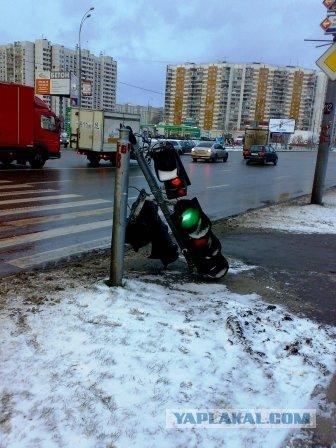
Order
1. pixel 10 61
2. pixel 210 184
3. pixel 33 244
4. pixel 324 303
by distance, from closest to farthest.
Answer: pixel 324 303 → pixel 33 244 → pixel 210 184 → pixel 10 61

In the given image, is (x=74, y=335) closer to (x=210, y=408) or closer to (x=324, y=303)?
(x=210, y=408)

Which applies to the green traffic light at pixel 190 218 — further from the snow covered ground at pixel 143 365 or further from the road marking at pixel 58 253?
the road marking at pixel 58 253

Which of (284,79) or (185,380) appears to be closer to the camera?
(185,380)

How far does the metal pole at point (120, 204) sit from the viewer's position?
4.23m

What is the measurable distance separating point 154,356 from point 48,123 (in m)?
18.3

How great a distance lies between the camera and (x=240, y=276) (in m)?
5.36

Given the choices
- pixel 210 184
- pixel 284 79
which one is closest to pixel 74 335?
pixel 210 184

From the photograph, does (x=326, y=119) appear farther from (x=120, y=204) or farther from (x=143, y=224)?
(x=120, y=204)

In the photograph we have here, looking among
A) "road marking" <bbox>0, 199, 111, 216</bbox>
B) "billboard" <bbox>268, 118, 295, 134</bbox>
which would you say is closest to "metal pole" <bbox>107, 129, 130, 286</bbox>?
"road marking" <bbox>0, 199, 111, 216</bbox>

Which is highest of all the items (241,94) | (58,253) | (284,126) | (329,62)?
(241,94)

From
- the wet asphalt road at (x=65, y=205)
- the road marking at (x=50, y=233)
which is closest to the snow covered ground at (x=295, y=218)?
the wet asphalt road at (x=65, y=205)

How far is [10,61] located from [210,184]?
47970 mm

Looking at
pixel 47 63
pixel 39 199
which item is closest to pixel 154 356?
pixel 39 199

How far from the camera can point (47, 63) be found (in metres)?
55.5
